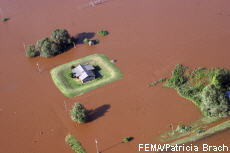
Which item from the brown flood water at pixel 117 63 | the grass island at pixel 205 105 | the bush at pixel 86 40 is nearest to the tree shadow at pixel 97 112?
the brown flood water at pixel 117 63

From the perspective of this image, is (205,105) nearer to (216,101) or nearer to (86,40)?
(216,101)

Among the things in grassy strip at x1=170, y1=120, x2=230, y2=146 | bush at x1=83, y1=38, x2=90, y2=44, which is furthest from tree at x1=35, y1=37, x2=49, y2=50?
grassy strip at x1=170, y1=120, x2=230, y2=146

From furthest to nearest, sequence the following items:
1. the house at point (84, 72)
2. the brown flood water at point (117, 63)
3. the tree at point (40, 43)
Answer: the tree at point (40, 43) → the house at point (84, 72) → the brown flood water at point (117, 63)

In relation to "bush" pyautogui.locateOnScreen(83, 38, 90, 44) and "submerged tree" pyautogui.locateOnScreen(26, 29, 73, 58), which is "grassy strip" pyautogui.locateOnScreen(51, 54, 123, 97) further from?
"bush" pyautogui.locateOnScreen(83, 38, 90, 44)

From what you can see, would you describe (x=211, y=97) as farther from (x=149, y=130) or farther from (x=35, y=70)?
(x=35, y=70)

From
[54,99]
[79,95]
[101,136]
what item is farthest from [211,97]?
[54,99]

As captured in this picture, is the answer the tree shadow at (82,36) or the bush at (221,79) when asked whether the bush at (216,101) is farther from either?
the tree shadow at (82,36)
